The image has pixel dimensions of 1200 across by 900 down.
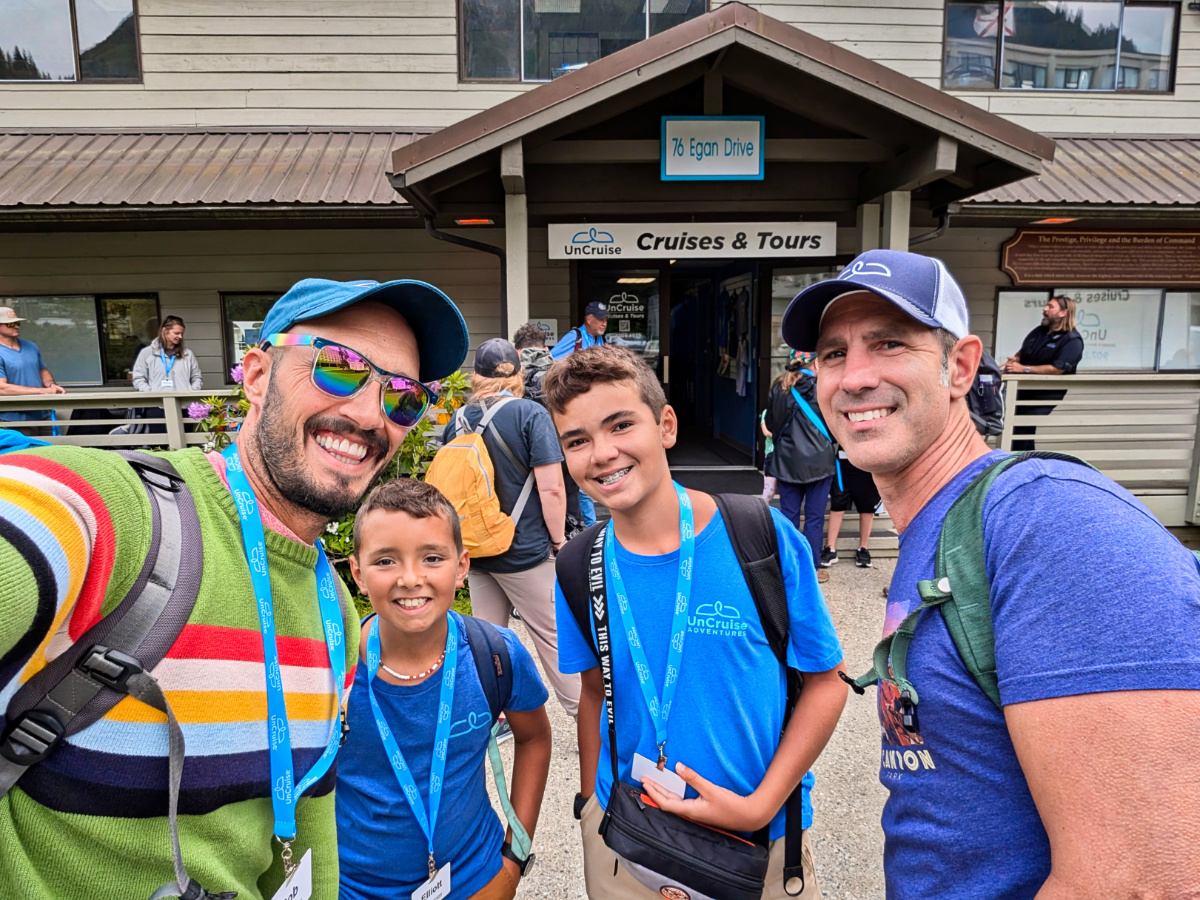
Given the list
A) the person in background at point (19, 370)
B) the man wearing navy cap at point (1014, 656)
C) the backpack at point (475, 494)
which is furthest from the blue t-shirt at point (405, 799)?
the person in background at point (19, 370)

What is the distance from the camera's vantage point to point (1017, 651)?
0.88 metres

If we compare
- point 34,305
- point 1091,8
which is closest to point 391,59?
point 34,305

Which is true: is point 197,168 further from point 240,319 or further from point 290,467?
point 290,467

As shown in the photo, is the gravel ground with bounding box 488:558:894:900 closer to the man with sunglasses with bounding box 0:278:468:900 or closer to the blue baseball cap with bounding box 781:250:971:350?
the man with sunglasses with bounding box 0:278:468:900

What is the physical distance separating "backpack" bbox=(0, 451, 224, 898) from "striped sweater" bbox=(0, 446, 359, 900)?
2 cm

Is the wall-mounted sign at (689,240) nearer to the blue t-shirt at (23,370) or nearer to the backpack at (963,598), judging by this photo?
the blue t-shirt at (23,370)

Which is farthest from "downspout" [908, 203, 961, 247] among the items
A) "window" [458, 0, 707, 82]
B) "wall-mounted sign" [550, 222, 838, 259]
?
"window" [458, 0, 707, 82]

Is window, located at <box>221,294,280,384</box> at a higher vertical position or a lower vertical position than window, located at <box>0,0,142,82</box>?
lower

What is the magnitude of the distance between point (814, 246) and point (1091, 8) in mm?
5561

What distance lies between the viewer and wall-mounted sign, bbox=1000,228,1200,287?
816 cm

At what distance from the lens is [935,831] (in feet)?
3.39

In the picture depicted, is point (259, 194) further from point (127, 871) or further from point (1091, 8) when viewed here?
point (1091, 8)

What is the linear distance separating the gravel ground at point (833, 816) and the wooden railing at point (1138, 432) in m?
3.96

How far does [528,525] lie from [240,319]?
20.9 ft
